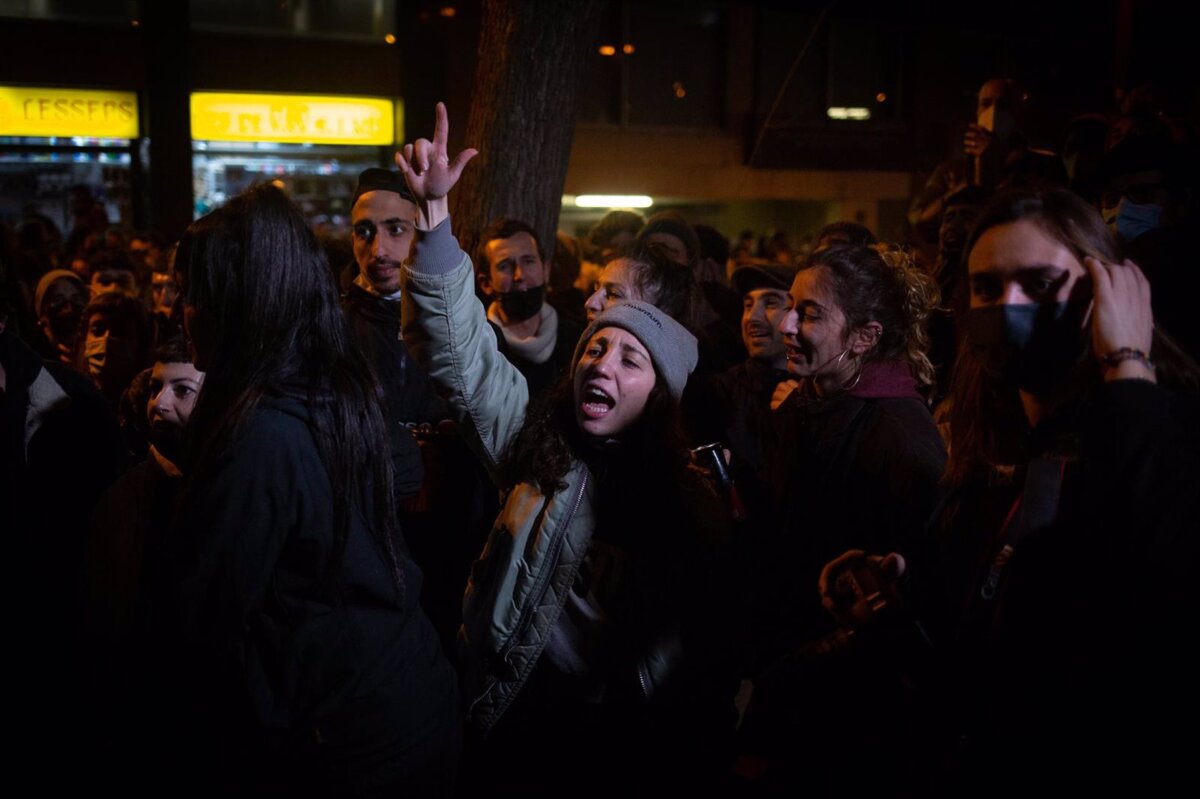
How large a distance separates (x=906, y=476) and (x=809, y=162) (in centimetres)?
1872

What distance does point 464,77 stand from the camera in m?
17.3

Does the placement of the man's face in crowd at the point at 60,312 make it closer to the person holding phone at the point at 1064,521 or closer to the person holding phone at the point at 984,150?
the person holding phone at the point at 984,150

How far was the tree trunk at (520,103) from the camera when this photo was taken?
564cm

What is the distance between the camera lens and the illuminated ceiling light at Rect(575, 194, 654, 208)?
19.5 metres

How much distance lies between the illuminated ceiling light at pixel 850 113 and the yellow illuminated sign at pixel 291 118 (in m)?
9.35

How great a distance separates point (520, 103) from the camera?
5.70 meters

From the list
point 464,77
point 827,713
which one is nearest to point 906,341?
point 827,713

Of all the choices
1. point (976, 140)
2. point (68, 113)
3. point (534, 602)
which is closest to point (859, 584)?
point (534, 602)

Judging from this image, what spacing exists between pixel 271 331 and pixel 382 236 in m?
2.01

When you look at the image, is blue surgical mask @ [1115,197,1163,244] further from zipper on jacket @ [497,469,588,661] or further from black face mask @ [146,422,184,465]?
black face mask @ [146,422,184,465]

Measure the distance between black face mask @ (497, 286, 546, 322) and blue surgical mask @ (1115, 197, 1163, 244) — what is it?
8.55 ft

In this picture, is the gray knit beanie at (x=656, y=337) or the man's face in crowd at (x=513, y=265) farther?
the man's face in crowd at (x=513, y=265)

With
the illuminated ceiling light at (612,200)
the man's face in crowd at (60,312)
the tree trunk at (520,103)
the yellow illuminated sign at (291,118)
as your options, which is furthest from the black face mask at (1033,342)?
the illuminated ceiling light at (612,200)

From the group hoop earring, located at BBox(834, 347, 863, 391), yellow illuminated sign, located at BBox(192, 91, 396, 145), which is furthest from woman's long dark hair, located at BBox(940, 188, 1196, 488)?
yellow illuminated sign, located at BBox(192, 91, 396, 145)
